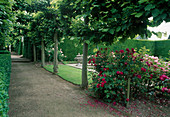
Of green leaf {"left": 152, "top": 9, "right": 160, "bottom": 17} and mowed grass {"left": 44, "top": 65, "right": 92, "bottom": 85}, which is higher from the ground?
green leaf {"left": 152, "top": 9, "right": 160, "bottom": 17}

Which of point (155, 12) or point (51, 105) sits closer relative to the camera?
point (155, 12)

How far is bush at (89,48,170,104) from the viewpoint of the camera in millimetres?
3764

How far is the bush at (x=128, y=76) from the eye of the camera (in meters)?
3.76

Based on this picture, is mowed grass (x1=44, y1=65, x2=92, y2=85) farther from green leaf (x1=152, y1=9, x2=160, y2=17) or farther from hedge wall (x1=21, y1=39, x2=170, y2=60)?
hedge wall (x1=21, y1=39, x2=170, y2=60)

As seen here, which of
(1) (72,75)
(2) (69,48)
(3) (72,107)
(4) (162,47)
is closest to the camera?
(3) (72,107)

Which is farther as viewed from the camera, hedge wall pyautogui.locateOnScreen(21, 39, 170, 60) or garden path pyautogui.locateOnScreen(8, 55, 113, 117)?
hedge wall pyautogui.locateOnScreen(21, 39, 170, 60)

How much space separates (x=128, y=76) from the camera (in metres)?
3.79

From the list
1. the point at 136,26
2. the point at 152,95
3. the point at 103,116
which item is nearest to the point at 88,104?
the point at 103,116

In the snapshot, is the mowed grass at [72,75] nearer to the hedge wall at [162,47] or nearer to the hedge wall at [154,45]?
the hedge wall at [154,45]

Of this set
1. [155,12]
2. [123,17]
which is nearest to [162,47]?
[123,17]

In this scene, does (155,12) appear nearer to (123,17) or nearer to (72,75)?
(123,17)

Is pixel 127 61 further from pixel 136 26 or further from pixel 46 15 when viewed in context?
pixel 46 15

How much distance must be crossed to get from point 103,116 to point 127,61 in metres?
1.65

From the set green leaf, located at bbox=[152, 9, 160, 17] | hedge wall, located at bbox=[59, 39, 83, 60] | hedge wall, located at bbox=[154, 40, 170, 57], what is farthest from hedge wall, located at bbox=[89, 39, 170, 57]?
green leaf, located at bbox=[152, 9, 160, 17]
